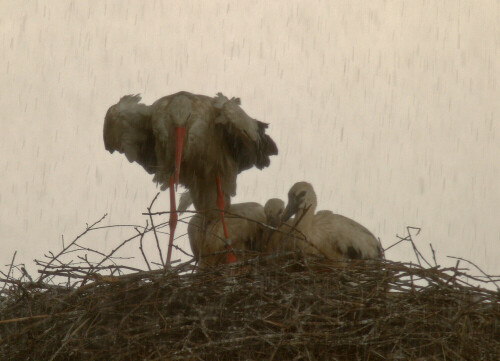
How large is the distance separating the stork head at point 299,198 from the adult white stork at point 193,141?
0.47m

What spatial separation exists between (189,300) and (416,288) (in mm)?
1133

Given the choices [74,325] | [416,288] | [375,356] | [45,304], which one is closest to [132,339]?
[74,325]

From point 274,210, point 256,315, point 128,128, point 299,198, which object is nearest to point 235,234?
point 274,210

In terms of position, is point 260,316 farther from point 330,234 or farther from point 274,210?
point 274,210

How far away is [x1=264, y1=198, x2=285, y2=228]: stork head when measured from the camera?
19.9 feet

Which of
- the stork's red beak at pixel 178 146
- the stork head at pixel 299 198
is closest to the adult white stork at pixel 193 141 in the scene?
the stork's red beak at pixel 178 146

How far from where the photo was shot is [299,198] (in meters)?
6.21

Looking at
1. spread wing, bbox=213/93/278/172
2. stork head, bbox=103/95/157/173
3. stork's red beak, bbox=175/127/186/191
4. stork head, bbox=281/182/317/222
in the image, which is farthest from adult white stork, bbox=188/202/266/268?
stork head, bbox=103/95/157/173

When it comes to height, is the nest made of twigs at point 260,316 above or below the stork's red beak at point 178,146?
below

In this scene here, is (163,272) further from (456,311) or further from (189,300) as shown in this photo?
(456,311)

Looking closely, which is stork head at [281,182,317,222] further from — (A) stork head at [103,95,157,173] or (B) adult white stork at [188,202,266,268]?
(A) stork head at [103,95,157,173]

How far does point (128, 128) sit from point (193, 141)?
1.82 feet

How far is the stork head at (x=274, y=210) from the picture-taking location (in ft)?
19.9

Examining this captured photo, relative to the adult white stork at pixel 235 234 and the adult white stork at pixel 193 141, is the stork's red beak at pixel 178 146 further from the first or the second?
the adult white stork at pixel 235 234
